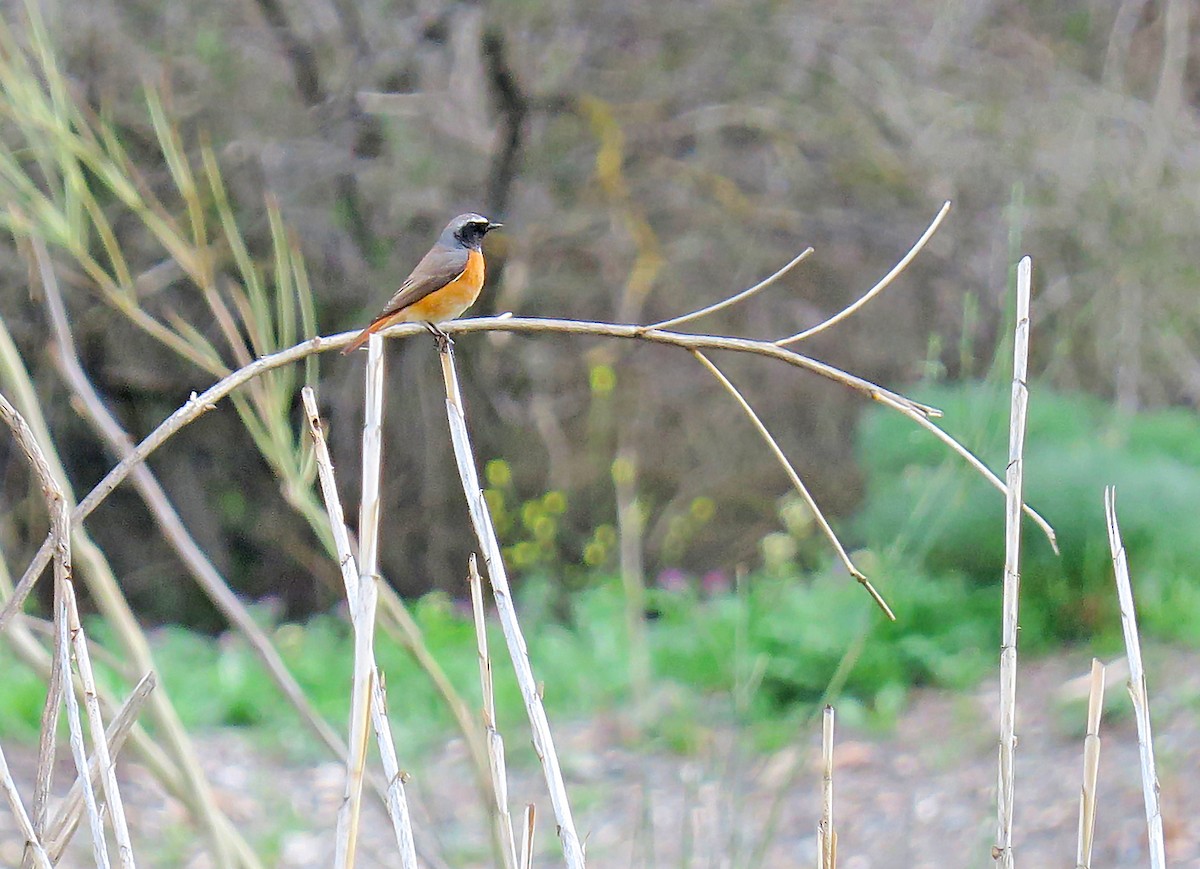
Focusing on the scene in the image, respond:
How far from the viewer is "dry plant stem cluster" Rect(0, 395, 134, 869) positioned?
1.36 metres

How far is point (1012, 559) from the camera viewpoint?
4.79ft

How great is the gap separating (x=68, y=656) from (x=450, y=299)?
66.1 inches

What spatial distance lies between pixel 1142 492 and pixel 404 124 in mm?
3669

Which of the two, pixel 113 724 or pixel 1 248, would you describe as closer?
pixel 113 724

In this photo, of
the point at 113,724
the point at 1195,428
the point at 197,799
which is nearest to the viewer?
the point at 113,724

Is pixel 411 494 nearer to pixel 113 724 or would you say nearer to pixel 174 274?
pixel 174 274

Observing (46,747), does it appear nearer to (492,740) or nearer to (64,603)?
(64,603)

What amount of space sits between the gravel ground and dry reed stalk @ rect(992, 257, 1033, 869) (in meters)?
2.10

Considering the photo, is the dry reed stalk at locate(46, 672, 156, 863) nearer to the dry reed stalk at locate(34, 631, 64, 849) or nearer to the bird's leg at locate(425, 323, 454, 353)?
the dry reed stalk at locate(34, 631, 64, 849)

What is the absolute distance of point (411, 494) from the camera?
7453 millimetres

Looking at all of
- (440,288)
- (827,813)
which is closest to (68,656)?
(827,813)

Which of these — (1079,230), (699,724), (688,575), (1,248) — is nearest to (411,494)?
(688,575)

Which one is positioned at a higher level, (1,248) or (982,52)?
(982,52)

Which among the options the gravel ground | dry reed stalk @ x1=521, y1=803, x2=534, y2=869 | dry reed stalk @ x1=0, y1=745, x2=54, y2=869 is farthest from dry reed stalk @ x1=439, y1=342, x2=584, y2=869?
the gravel ground
